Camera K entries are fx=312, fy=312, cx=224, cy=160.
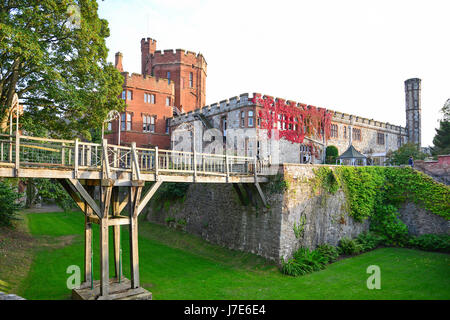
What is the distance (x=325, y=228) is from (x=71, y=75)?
16121 millimetres

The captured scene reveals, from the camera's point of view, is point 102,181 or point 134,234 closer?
point 102,181

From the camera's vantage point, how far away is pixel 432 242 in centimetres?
1872

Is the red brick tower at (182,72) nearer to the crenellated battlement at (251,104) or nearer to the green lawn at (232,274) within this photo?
the crenellated battlement at (251,104)

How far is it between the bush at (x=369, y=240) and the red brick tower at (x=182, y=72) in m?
25.7

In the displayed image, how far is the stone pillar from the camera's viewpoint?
40.6 metres

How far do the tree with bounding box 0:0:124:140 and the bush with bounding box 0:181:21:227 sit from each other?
12.2 feet

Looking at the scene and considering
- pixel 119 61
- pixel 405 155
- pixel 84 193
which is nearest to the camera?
pixel 84 193

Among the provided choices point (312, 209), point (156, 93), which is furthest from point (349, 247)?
point (156, 93)

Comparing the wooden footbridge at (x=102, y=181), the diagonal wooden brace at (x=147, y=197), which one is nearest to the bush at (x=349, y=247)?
the wooden footbridge at (x=102, y=181)

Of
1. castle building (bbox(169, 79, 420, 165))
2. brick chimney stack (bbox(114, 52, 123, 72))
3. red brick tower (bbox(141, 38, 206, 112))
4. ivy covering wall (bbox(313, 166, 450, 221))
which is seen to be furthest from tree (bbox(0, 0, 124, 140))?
brick chimney stack (bbox(114, 52, 123, 72))

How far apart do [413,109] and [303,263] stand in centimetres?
3531

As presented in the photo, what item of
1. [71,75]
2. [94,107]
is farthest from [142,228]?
[71,75]

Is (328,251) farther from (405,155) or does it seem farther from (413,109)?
(413,109)
